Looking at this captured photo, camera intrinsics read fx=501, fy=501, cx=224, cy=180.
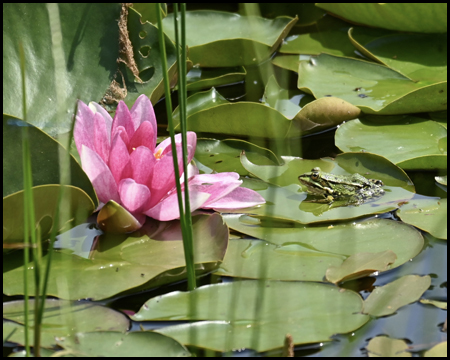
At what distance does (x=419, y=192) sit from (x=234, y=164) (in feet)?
2.70

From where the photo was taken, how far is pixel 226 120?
250 centimetres

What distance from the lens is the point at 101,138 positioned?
72.0 inches

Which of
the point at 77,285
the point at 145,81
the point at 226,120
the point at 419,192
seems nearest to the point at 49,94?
the point at 145,81

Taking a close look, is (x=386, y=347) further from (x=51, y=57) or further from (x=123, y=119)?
(x=51, y=57)

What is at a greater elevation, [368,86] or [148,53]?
[148,53]

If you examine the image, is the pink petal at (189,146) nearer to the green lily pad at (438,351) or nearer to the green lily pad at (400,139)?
→ the green lily pad at (400,139)

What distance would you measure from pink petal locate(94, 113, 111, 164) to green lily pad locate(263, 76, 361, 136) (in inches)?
39.6

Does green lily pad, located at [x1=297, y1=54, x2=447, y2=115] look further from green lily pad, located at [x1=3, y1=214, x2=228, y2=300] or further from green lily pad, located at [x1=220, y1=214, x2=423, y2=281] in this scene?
green lily pad, located at [x1=3, y1=214, x2=228, y2=300]

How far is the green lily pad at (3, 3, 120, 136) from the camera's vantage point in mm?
2158

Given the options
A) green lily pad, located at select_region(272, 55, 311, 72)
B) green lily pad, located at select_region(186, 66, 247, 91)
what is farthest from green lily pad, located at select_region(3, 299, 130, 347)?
green lily pad, located at select_region(272, 55, 311, 72)

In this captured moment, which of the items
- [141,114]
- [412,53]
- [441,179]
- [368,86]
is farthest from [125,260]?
[412,53]

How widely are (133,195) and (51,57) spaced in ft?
3.06

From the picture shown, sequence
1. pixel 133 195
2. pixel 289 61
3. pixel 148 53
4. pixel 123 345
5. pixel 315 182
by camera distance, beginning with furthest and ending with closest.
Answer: pixel 289 61 → pixel 148 53 → pixel 315 182 → pixel 133 195 → pixel 123 345

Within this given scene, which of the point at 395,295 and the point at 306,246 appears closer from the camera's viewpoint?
the point at 395,295
